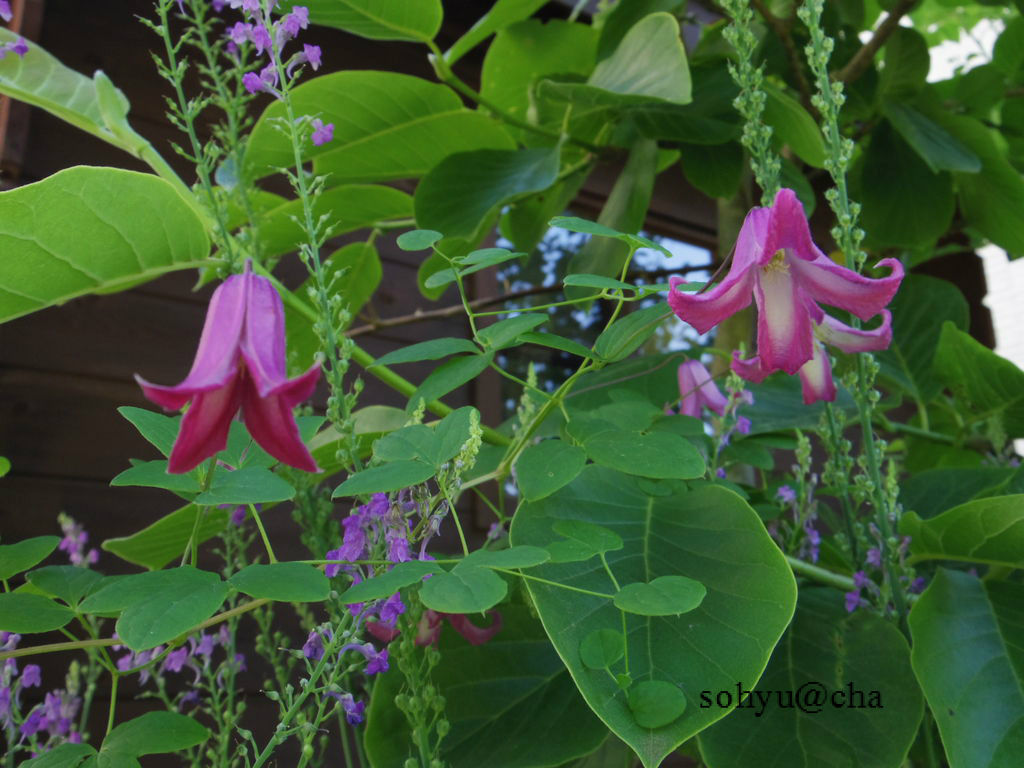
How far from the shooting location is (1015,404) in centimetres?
98

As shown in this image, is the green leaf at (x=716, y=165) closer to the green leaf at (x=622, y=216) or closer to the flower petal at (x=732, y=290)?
the green leaf at (x=622, y=216)

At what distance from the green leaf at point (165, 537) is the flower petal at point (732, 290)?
413mm

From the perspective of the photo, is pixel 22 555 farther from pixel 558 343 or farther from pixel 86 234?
pixel 558 343

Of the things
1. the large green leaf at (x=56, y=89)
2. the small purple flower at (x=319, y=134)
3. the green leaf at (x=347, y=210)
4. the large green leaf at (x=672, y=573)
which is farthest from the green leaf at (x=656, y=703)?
the green leaf at (x=347, y=210)

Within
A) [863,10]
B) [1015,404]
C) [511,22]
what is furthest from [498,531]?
[863,10]

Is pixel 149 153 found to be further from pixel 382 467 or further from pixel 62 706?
pixel 62 706

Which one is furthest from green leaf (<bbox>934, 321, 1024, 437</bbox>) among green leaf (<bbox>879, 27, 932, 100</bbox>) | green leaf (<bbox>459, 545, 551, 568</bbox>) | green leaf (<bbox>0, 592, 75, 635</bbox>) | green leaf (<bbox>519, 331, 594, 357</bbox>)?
green leaf (<bbox>0, 592, 75, 635</bbox>)

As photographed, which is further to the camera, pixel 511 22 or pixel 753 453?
pixel 511 22

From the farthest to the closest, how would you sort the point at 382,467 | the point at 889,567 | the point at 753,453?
the point at 753,453, the point at 889,567, the point at 382,467

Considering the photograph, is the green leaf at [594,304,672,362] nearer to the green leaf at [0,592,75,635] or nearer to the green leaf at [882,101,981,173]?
the green leaf at [0,592,75,635]

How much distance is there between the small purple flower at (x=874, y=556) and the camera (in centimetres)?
72

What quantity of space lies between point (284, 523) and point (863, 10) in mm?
1275

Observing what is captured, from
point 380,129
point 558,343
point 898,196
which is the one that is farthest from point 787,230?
point 898,196

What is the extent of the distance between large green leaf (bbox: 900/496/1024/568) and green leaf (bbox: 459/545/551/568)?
32 centimetres
